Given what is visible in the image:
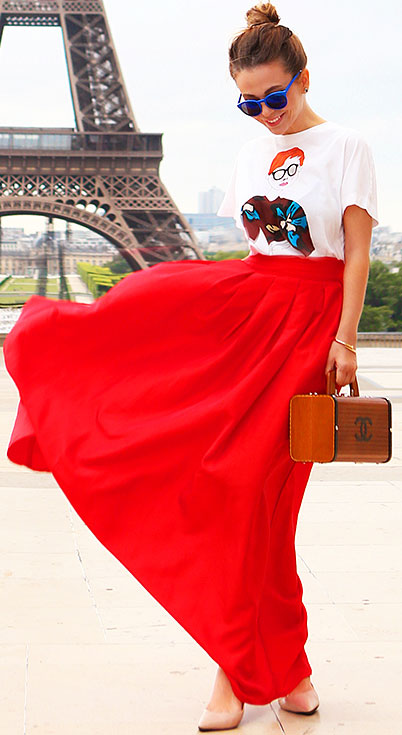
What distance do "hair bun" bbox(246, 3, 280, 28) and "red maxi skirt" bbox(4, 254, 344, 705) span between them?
0.43 metres

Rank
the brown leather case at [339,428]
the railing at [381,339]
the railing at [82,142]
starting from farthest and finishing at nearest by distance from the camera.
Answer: the railing at [82,142] < the railing at [381,339] < the brown leather case at [339,428]

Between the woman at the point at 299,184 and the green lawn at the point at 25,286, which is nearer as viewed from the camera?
the woman at the point at 299,184

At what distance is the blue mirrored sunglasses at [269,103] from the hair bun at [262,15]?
0.11 metres

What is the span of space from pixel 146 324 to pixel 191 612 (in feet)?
1.81

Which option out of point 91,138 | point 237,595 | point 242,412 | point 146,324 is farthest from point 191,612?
point 91,138

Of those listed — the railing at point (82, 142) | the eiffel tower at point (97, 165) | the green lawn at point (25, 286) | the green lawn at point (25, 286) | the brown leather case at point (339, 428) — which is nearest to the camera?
the brown leather case at point (339, 428)

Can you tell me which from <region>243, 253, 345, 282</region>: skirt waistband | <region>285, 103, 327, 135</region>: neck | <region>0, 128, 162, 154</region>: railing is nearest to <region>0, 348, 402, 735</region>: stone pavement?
<region>243, 253, 345, 282</region>: skirt waistband

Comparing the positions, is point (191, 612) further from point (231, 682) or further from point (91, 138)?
point (91, 138)

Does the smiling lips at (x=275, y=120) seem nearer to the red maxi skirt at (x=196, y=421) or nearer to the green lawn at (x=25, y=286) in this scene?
Result: the red maxi skirt at (x=196, y=421)

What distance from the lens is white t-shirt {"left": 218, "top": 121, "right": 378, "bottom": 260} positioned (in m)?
1.85

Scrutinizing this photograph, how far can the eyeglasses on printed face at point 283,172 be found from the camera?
1.89 m

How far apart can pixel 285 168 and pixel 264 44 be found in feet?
0.75

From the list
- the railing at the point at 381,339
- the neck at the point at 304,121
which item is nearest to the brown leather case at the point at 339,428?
the neck at the point at 304,121

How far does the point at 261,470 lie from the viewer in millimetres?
1835
